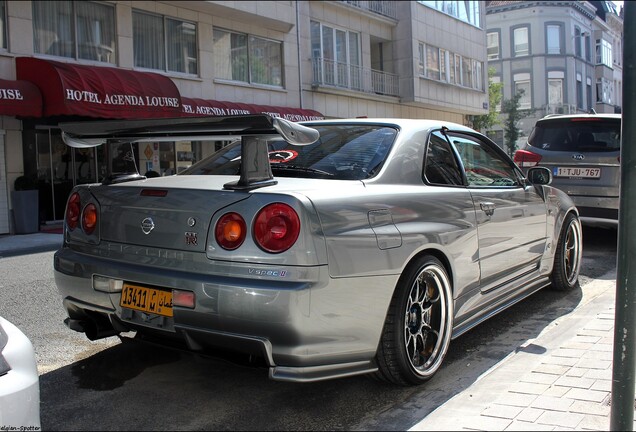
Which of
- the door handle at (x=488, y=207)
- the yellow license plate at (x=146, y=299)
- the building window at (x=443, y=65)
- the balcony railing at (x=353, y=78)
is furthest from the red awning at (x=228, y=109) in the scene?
the yellow license plate at (x=146, y=299)

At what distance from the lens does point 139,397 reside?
332 centimetres

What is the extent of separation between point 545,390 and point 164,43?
15.7 meters

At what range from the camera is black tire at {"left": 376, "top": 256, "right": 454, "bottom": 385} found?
10.6 ft

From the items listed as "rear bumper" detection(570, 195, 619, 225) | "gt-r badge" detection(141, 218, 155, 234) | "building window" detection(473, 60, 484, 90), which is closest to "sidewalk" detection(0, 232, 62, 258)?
"gt-r badge" detection(141, 218, 155, 234)

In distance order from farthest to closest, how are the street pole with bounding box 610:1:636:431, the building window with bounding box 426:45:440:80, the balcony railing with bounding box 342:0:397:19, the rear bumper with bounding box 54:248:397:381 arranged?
1. the building window with bounding box 426:45:440:80
2. the balcony railing with bounding box 342:0:397:19
3. the rear bumper with bounding box 54:248:397:381
4. the street pole with bounding box 610:1:636:431

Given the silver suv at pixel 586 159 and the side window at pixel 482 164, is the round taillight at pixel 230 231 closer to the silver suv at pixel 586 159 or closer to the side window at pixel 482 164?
the side window at pixel 482 164

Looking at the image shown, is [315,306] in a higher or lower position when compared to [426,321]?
higher

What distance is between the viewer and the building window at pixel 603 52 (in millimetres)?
52656

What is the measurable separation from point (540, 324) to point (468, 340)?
0.73 meters

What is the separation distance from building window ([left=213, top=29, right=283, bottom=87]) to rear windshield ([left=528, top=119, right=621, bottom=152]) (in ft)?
39.7

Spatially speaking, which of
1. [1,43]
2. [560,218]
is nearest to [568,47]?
[1,43]

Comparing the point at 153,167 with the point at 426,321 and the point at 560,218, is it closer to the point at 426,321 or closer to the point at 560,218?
the point at 560,218

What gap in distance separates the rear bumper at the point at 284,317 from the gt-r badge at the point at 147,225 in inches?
7.5

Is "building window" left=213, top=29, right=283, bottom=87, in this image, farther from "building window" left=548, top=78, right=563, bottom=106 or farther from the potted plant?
"building window" left=548, top=78, right=563, bottom=106
